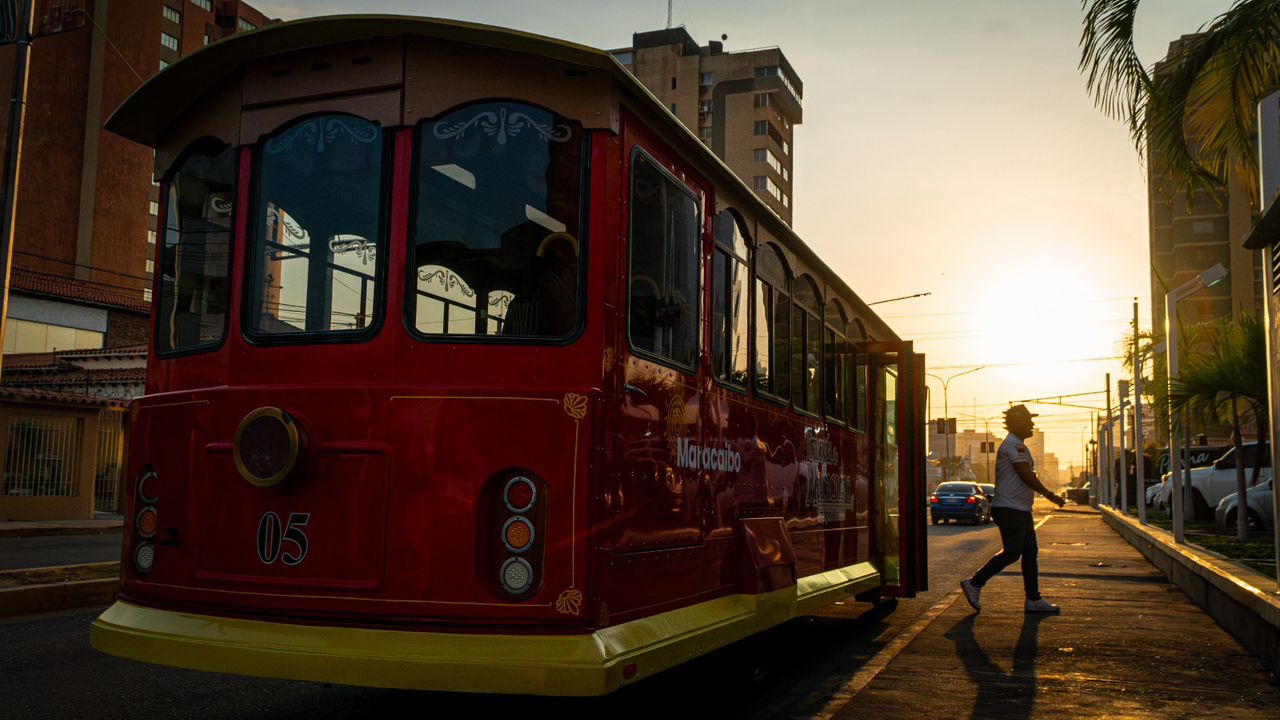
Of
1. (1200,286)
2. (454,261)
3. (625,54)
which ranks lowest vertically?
(454,261)

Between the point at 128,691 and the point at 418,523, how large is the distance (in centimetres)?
328

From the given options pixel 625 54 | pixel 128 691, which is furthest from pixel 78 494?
pixel 625 54

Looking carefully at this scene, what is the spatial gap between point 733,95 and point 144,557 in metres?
82.9

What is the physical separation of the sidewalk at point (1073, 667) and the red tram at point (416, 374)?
1.91m

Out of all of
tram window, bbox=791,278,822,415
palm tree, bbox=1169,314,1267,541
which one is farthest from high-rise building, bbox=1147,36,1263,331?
tram window, bbox=791,278,822,415

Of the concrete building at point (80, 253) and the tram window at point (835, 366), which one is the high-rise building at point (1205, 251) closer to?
the concrete building at point (80, 253)

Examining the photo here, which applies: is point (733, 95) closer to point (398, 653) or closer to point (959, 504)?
point (959, 504)

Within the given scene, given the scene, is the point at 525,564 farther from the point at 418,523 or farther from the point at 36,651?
the point at 36,651

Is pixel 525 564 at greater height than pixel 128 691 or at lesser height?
greater

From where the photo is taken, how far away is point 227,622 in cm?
481

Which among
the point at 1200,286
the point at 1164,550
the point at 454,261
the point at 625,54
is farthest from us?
the point at 625,54

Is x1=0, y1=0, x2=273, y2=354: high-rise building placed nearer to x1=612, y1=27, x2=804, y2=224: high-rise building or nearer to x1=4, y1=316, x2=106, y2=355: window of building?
x1=4, y1=316, x2=106, y2=355: window of building

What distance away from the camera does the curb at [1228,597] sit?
761 centimetres

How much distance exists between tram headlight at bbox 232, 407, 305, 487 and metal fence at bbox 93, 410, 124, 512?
78.2ft
